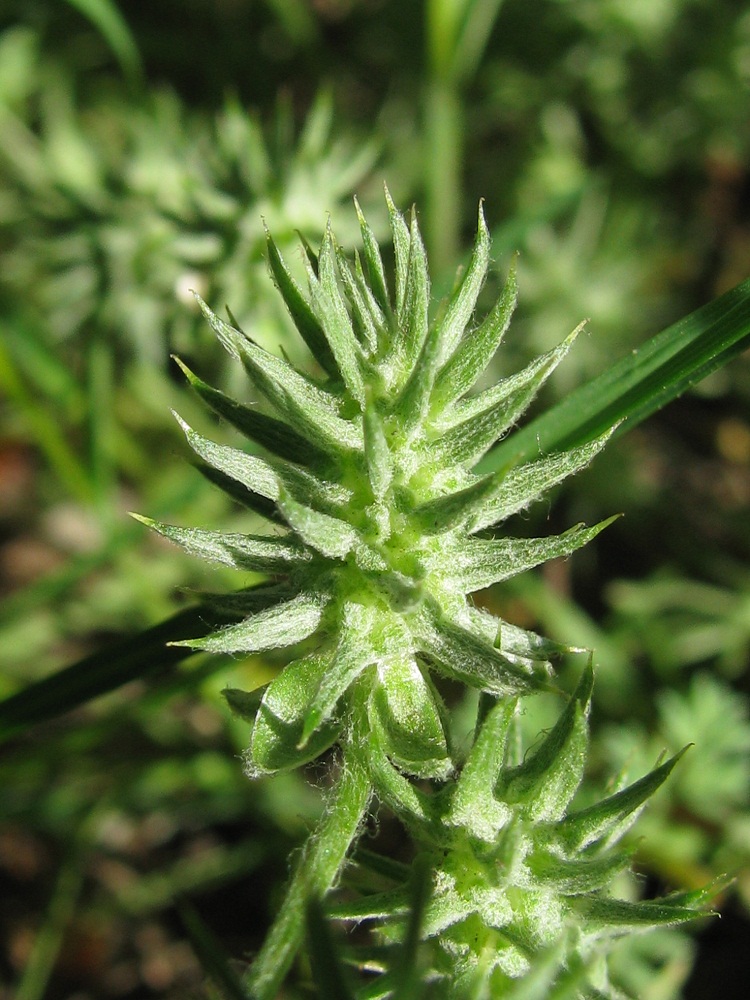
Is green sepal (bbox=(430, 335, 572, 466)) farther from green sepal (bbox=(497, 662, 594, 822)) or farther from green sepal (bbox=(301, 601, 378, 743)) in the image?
green sepal (bbox=(497, 662, 594, 822))

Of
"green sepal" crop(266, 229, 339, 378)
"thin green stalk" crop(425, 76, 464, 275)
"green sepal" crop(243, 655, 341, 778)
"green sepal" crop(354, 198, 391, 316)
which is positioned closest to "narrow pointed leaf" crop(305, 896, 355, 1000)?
"green sepal" crop(243, 655, 341, 778)

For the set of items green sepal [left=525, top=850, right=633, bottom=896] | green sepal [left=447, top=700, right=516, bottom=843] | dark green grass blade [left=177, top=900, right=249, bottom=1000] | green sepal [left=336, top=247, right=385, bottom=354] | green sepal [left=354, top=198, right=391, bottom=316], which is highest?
green sepal [left=354, top=198, right=391, bottom=316]

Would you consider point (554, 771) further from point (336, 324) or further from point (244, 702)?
point (336, 324)

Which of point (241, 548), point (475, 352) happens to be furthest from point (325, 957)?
point (475, 352)

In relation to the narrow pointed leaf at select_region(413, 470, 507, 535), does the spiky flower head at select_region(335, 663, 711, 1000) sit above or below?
below

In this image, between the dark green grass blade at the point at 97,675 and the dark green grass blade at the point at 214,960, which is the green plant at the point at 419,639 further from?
the dark green grass blade at the point at 97,675

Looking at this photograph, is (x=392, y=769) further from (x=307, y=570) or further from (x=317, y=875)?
(x=307, y=570)
